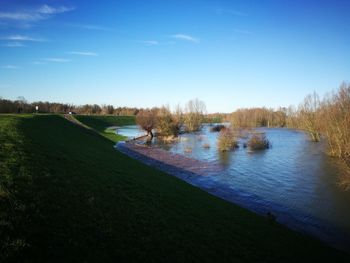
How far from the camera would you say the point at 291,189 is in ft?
79.3

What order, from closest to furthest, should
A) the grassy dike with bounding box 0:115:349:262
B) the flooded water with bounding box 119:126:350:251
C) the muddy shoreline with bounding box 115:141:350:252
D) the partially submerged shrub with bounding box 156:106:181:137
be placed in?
the grassy dike with bounding box 0:115:349:262 < the muddy shoreline with bounding box 115:141:350:252 < the flooded water with bounding box 119:126:350:251 < the partially submerged shrub with bounding box 156:106:181:137

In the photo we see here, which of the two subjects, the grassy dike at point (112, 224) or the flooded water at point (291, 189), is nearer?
the grassy dike at point (112, 224)

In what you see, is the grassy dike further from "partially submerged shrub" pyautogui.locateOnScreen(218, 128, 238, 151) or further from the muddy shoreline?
"partially submerged shrub" pyautogui.locateOnScreen(218, 128, 238, 151)

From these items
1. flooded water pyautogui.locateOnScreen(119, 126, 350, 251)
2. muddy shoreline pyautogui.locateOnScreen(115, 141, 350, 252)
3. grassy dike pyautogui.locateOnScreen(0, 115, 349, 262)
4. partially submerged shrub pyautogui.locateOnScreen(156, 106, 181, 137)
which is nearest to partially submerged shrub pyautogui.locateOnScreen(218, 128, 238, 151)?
flooded water pyautogui.locateOnScreen(119, 126, 350, 251)

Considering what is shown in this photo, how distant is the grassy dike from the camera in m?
8.13

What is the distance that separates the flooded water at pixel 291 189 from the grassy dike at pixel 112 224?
3.27m

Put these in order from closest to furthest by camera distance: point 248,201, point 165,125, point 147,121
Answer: point 248,201, point 147,121, point 165,125

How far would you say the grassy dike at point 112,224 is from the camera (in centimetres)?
813

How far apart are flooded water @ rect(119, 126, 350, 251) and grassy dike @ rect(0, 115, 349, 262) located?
3274mm

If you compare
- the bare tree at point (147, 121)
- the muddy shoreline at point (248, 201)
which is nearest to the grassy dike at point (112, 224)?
the muddy shoreline at point (248, 201)

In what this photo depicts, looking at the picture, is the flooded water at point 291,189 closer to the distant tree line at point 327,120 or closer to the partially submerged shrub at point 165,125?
the distant tree line at point 327,120

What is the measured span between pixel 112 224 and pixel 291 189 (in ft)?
64.6

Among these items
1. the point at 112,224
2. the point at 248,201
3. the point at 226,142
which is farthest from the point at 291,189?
the point at 226,142

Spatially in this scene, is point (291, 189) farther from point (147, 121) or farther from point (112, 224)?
point (147, 121)
